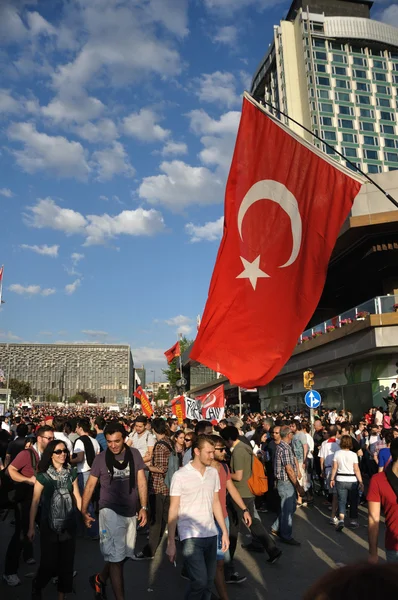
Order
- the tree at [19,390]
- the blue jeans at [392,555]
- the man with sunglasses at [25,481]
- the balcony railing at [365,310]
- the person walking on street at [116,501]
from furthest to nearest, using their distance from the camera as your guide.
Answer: the tree at [19,390] → the balcony railing at [365,310] → the man with sunglasses at [25,481] → the person walking on street at [116,501] → the blue jeans at [392,555]

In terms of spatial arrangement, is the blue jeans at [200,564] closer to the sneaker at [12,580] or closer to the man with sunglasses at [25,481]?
the sneaker at [12,580]

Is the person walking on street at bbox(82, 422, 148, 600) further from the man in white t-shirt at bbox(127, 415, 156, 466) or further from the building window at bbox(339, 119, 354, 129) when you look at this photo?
the building window at bbox(339, 119, 354, 129)

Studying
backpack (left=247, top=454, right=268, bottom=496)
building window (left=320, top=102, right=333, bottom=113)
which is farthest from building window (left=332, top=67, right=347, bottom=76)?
backpack (left=247, top=454, right=268, bottom=496)

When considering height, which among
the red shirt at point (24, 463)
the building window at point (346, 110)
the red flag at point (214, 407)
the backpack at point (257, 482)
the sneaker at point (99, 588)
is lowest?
the sneaker at point (99, 588)

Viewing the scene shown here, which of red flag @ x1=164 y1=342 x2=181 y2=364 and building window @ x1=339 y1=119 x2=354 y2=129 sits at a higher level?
building window @ x1=339 y1=119 x2=354 y2=129

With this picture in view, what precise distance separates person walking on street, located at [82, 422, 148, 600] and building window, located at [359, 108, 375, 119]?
9372cm

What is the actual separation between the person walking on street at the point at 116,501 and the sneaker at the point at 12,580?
1.29 metres

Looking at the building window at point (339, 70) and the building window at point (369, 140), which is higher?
the building window at point (339, 70)

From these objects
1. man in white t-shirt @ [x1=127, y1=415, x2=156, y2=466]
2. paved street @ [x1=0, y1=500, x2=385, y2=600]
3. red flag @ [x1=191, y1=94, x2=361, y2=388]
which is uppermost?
red flag @ [x1=191, y1=94, x2=361, y2=388]

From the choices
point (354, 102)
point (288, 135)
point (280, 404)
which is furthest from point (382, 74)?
point (288, 135)

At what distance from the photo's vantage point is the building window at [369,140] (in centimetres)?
8847

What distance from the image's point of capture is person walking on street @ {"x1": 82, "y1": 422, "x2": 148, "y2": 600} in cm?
538

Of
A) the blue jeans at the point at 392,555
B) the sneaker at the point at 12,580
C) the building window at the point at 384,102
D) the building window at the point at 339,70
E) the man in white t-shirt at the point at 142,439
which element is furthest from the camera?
the building window at the point at 384,102

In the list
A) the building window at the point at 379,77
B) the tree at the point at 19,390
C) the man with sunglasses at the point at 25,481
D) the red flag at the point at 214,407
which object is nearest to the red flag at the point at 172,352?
the red flag at the point at 214,407
